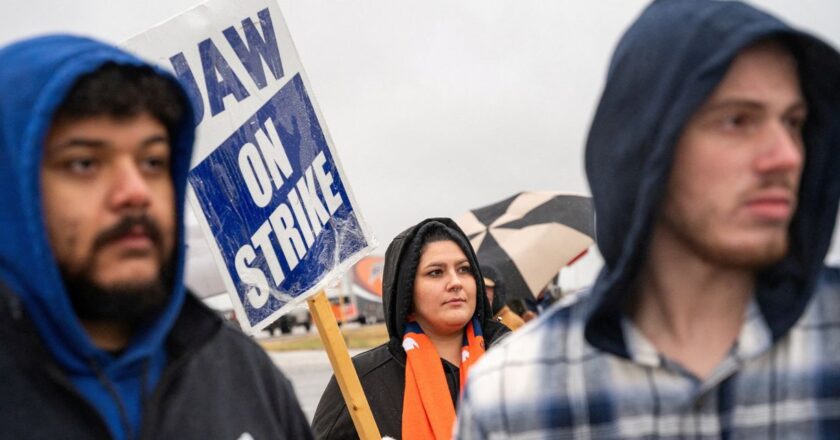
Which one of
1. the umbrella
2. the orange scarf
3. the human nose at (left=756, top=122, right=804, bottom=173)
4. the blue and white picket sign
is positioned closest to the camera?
the human nose at (left=756, top=122, right=804, bottom=173)

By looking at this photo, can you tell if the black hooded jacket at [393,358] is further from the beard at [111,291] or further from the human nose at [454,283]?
the beard at [111,291]

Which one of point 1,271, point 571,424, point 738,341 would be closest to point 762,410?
point 738,341

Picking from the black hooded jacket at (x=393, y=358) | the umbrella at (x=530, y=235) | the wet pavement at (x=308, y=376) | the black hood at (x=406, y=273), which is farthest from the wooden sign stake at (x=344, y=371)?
the wet pavement at (x=308, y=376)

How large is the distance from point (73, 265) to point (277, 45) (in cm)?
187

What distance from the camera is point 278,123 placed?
3475 mm

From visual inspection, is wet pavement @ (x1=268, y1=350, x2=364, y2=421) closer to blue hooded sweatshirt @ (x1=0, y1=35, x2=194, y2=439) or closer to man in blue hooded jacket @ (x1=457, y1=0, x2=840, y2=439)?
blue hooded sweatshirt @ (x1=0, y1=35, x2=194, y2=439)

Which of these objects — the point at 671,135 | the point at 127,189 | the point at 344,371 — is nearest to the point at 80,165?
the point at 127,189

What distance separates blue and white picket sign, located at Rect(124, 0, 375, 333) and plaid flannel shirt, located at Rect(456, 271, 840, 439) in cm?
156

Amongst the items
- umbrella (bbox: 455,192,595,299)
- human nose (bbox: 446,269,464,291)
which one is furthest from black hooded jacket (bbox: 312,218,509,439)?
umbrella (bbox: 455,192,595,299)

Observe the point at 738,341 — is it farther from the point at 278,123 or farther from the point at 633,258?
the point at 278,123

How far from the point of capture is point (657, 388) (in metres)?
1.81

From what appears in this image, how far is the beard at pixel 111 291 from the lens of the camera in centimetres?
182

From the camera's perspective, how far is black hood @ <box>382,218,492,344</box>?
4129 mm

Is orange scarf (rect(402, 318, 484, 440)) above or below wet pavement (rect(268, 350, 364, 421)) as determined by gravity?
above
